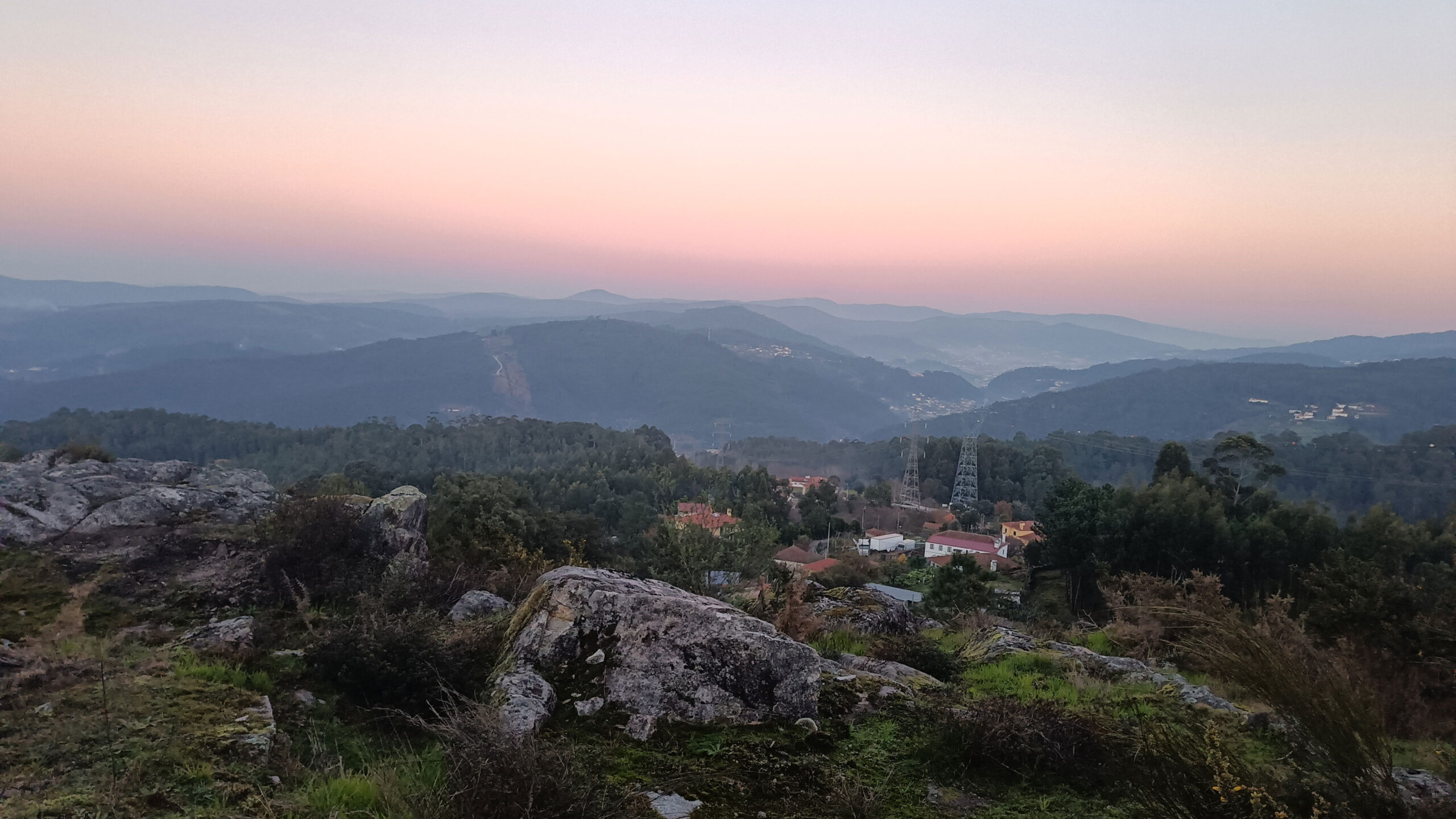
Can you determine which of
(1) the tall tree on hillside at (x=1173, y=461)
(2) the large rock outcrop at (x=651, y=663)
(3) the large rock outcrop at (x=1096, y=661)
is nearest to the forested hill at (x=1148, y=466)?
(1) the tall tree on hillside at (x=1173, y=461)

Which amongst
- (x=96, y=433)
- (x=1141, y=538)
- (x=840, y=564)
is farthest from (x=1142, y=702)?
(x=96, y=433)

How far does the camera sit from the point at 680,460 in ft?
295

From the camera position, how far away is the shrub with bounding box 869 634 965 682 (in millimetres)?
6281

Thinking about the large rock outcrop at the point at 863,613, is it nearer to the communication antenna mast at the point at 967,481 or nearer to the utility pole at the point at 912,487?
the utility pole at the point at 912,487

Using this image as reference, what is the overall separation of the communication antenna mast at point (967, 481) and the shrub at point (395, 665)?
79.7 m

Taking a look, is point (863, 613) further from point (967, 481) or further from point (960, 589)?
point (967, 481)

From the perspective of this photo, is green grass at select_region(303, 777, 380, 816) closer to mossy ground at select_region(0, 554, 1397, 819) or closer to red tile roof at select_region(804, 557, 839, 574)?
mossy ground at select_region(0, 554, 1397, 819)

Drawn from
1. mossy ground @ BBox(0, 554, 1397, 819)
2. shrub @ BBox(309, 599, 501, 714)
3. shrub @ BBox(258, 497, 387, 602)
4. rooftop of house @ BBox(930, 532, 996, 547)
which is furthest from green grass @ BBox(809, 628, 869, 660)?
rooftop of house @ BBox(930, 532, 996, 547)

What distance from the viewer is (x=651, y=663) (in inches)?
177

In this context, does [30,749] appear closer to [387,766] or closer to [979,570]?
[387,766]

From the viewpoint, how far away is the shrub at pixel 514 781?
2648 mm

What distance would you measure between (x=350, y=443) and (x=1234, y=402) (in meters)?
185

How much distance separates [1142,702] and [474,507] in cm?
1513

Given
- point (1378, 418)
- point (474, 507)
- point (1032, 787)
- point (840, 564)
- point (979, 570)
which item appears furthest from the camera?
point (1378, 418)
